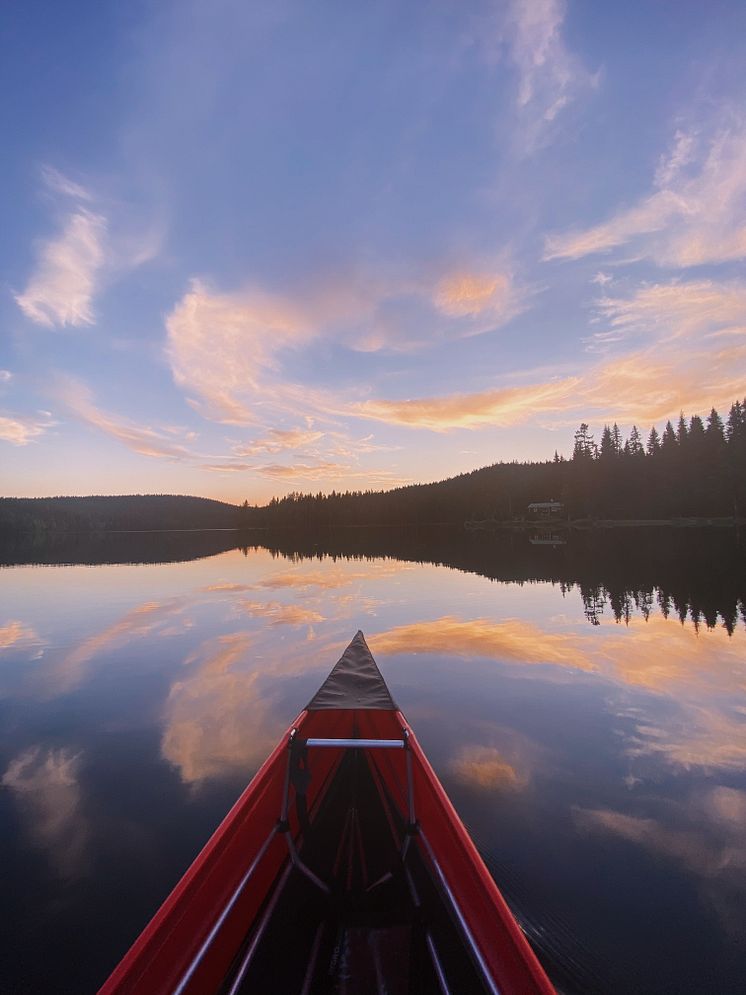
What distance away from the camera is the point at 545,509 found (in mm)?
130750

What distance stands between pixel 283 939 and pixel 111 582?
3472 cm

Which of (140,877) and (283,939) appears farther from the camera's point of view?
(140,877)

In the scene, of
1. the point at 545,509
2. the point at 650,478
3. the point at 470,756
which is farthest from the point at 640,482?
the point at 470,756

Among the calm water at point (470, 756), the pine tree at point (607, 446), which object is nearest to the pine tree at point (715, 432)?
the pine tree at point (607, 446)

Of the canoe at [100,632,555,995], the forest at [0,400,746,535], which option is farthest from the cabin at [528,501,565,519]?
the canoe at [100,632,555,995]

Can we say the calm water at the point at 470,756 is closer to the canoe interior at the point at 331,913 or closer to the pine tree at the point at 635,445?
the canoe interior at the point at 331,913

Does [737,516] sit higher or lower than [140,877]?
higher

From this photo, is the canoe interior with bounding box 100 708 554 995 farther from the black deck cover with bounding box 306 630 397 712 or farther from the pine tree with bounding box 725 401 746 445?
the pine tree with bounding box 725 401 746 445

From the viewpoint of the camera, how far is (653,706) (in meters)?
10.3

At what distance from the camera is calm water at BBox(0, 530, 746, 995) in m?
4.66

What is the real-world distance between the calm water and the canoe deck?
135 cm


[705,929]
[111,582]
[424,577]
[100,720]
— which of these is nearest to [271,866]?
[705,929]

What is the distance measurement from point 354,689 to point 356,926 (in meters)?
3.04

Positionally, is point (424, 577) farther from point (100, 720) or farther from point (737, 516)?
point (737, 516)
